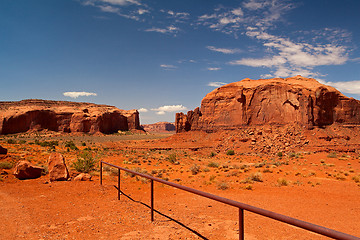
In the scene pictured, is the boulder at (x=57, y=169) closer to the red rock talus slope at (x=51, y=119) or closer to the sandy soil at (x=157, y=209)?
the sandy soil at (x=157, y=209)

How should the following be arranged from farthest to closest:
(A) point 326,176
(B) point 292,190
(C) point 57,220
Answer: (A) point 326,176
(B) point 292,190
(C) point 57,220

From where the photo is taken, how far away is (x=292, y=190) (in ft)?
41.3

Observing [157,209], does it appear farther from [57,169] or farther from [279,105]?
[279,105]

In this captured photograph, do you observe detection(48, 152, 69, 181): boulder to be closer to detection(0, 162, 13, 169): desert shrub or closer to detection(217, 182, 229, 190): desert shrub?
detection(0, 162, 13, 169): desert shrub

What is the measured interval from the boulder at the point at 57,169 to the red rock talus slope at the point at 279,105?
37010mm

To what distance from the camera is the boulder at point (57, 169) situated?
1070cm

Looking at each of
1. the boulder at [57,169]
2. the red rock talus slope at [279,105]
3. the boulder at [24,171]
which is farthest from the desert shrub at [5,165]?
the red rock talus slope at [279,105]

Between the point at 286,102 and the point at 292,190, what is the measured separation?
31799 millimetres

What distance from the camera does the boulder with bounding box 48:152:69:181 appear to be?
35.1 ft

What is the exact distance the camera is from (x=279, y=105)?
137 feet

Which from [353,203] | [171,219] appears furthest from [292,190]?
[171,219]

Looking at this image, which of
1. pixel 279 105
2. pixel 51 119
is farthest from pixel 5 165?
pixel 51 119

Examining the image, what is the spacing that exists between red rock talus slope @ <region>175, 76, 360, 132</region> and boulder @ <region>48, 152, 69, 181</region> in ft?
121

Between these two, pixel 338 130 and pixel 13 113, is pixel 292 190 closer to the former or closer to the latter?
pixel 338 130
